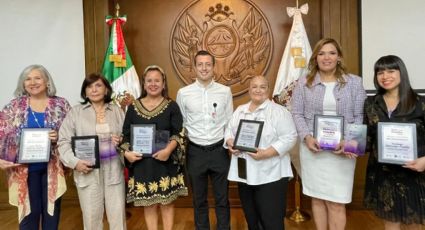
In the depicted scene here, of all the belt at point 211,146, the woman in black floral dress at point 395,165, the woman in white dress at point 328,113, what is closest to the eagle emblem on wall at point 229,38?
the belt at point 211,146

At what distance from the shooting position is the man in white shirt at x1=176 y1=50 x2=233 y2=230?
249cm

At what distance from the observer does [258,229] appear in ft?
7.82

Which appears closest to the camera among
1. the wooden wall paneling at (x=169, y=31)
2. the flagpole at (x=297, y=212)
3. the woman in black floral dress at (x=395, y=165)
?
the woman in black floral dress at (x=395, y=165)

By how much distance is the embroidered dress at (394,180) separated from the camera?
6.25ft

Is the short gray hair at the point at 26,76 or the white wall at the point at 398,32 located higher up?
the white wall at the point at 398,32

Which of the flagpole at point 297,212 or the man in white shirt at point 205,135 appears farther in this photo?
the flagpole at point 297,212

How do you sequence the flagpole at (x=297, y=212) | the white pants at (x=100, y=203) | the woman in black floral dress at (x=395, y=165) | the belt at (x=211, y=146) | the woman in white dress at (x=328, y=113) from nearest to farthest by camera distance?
the woman in black floral dress at (x=395, y=165)
the woman in white dress at (x=328, y=113)
the white pants at (x=100, y=203)
the belt at (x=211, y=146)
the flagpole at (x=297, y=212)

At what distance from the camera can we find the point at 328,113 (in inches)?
86.0

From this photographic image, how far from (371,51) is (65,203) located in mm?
3494

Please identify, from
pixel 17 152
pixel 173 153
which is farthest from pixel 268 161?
pixel 17 152

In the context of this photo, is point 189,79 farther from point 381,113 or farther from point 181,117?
point 381,113

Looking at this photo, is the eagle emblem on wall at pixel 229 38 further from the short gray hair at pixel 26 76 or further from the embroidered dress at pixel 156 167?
the short gray hair at pixel 26 76

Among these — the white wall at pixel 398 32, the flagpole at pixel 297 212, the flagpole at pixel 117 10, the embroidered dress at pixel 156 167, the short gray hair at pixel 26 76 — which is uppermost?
the flagpole at pixel 117 10

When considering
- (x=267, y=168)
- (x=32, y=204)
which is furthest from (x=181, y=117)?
(x=32, y=204)
